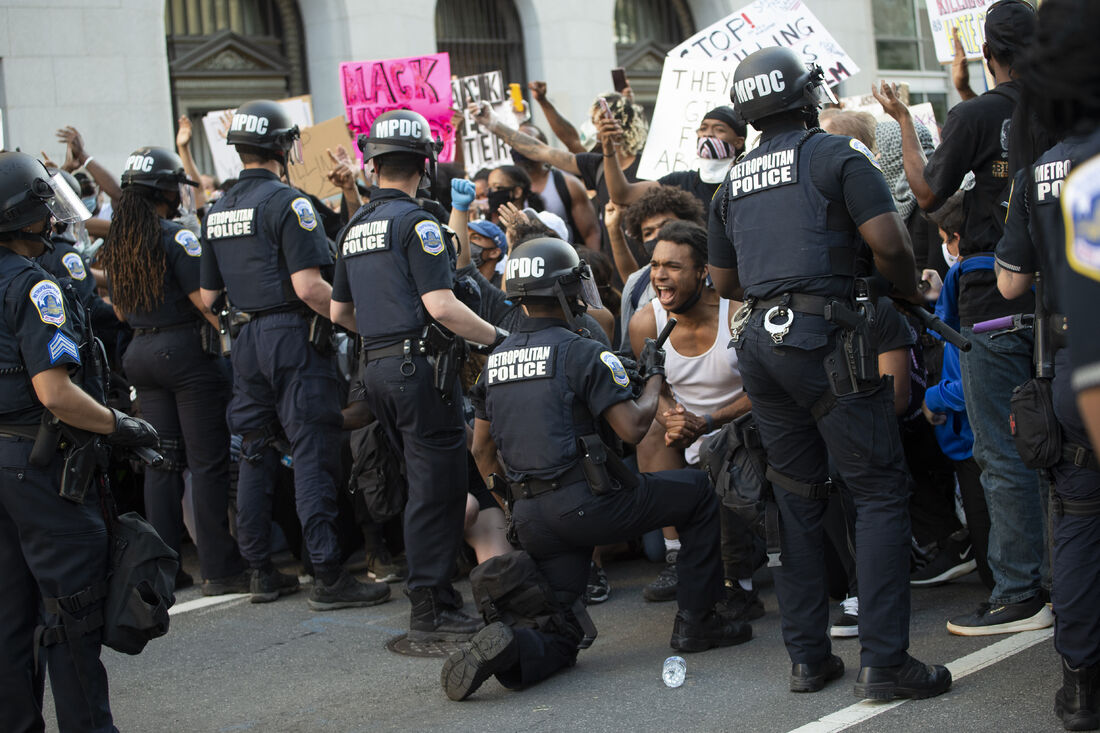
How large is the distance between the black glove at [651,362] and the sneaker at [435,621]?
1.37m

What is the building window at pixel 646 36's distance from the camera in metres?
17.8

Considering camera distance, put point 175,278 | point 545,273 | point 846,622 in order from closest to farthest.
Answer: point 545,273 < point 846,622 < point 175,278

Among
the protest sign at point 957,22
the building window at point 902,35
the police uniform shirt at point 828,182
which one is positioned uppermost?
the building window at point 902,35

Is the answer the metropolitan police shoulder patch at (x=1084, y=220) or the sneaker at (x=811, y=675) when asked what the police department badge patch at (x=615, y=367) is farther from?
the metropolitan police shoulder patch at (x=1084, y=220)

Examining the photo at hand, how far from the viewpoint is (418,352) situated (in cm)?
558

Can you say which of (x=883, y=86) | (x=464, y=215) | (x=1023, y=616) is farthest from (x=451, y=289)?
(x=1023, y=616)

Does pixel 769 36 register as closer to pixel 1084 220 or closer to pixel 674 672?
pixel 674 672

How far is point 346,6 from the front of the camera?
1435 cm

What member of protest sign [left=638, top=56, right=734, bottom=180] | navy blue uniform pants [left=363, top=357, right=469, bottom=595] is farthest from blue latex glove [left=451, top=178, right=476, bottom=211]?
protest sign [left=638, top=56, right=734, bottom=180]

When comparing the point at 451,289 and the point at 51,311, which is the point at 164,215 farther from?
the point at 51,311

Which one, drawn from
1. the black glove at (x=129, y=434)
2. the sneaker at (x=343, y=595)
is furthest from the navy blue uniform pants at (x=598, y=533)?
the sneaker at (x=343, y=595)

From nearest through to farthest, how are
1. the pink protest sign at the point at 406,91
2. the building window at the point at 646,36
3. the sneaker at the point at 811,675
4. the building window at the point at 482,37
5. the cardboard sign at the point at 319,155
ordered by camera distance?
the sneaker at the point at 811,675, the cardboard sign at the point at 319,155, the pink protest sign at the point at 406,91, the building window at the point at 482,37, the building window at the point at 646,36

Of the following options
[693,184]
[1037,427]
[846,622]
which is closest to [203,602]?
[846,622]

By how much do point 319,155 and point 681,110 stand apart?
2.71 metres
